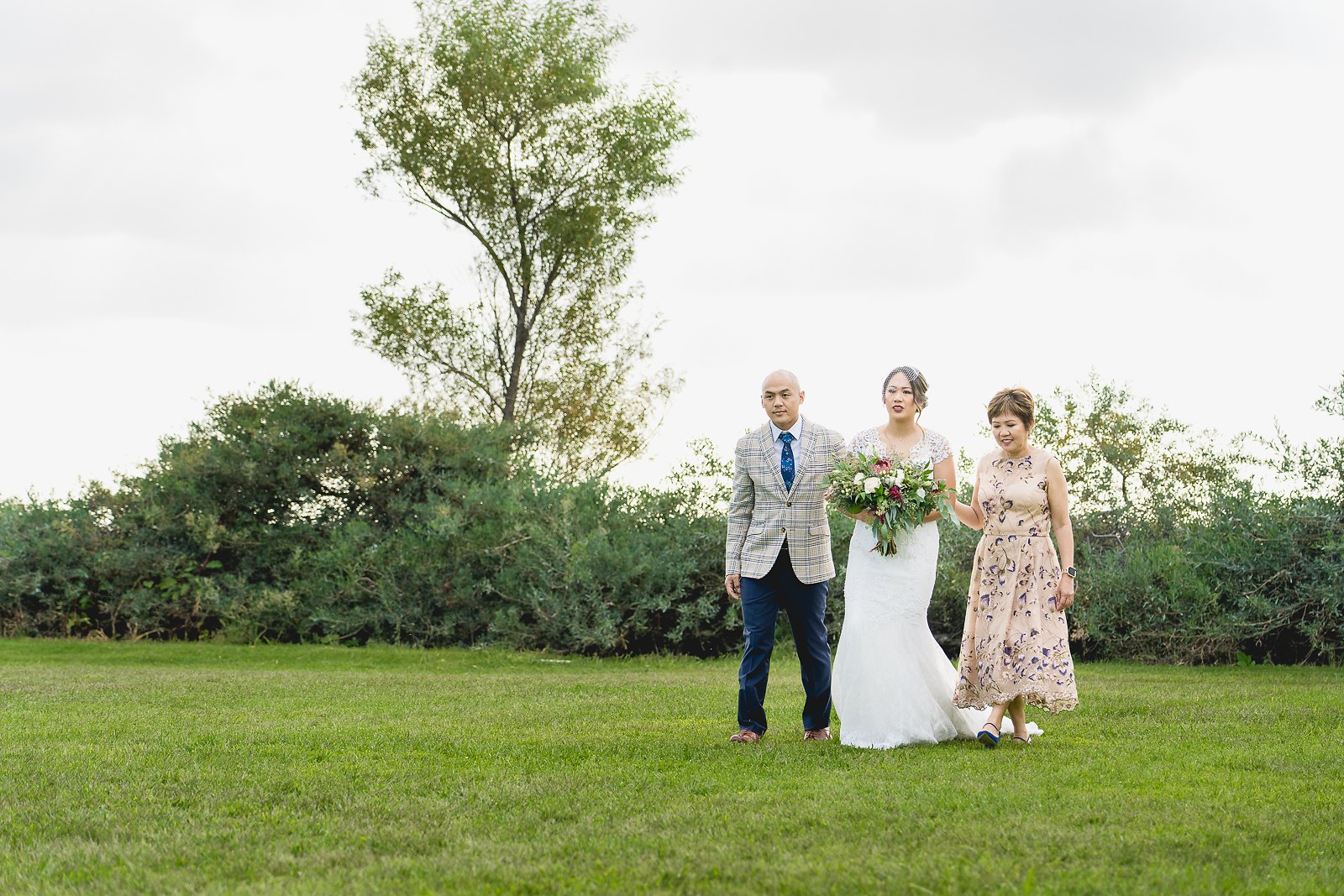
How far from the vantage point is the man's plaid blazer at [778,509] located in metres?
7.79

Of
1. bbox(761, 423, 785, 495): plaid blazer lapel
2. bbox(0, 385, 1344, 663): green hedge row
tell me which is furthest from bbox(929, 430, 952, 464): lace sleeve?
bbox(0, 385, 1344, 663): green hedge row

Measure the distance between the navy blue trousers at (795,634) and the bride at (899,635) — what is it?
0.19 metres

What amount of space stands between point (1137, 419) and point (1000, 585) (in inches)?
472

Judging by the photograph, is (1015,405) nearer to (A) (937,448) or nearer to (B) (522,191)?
(A) (937,448)

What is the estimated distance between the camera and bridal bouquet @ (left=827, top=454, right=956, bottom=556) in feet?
24.7

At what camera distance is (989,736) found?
7.25m

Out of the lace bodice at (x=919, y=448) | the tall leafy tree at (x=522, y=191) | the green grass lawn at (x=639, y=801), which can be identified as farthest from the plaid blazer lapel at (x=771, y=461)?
the tall leafy tree at (x=522, y=191)

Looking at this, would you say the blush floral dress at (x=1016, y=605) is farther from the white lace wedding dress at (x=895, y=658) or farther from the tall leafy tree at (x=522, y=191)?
the tall leafy tree at (x=522, y=191)

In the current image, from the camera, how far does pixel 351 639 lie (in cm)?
1784

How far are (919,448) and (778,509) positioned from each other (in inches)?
38.9

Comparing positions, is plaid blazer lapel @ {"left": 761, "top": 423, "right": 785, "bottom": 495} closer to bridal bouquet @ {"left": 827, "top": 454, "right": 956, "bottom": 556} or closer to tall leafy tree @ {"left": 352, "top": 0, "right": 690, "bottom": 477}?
bridal bouquet @ {"left": 827, "top": 454, "right": 956, "bottom": 556}

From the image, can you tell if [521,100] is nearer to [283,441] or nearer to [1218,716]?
[283,441]

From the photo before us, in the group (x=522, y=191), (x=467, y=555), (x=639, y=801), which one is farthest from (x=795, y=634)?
(x=522, y=191)

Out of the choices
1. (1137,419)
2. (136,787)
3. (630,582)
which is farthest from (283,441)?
(136,787)
